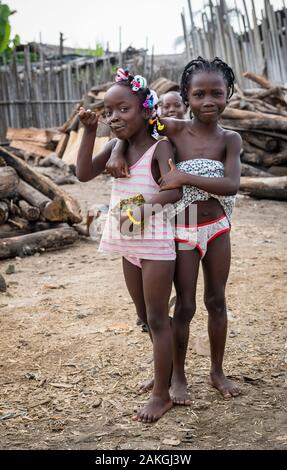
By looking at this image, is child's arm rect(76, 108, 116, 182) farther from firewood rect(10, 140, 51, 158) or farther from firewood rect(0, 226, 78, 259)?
firewood rect(10, 140, 51, 158)

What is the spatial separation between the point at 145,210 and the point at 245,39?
398 inches

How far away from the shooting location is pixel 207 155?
2.63 m

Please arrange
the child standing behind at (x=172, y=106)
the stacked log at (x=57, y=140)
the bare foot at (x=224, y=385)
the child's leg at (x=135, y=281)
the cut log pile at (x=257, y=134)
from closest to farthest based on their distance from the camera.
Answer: the child's leg at (x=135, y=281)
the bare foot at (x=224, y=385)
the child standing behind at (x=172, y=106)
the cut log pile at (x=257, y=134)
the stacked log at (x=57, y=140)

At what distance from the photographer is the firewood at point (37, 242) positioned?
592 centimetres

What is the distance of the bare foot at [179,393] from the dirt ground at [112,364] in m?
0.03

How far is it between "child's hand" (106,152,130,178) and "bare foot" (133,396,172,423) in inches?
41.0

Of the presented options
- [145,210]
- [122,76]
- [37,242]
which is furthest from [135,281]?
[37,242]

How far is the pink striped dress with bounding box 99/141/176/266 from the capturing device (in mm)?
2553

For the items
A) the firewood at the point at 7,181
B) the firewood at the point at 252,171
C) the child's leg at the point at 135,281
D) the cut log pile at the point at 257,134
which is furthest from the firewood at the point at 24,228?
the firewood at the point at 252,171

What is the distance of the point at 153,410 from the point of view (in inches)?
103

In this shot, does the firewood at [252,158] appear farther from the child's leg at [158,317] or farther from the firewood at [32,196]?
the child's leg at [158,317]

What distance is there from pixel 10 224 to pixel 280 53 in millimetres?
6967

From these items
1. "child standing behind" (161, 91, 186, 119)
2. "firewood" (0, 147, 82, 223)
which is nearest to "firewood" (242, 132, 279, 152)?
"firewood" (0, 147, 82, 223)

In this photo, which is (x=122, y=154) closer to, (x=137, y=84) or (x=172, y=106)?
(x=137, y=84)
